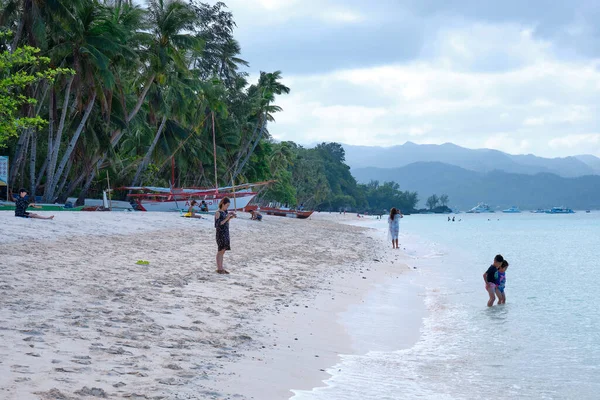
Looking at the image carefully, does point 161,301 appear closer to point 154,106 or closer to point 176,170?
point 154,106

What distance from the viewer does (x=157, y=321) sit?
7.44 metres

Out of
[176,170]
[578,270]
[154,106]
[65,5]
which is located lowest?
[578,270]

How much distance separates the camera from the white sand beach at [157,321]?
201 inches

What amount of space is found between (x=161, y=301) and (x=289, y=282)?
182 inches

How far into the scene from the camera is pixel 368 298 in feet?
41.4

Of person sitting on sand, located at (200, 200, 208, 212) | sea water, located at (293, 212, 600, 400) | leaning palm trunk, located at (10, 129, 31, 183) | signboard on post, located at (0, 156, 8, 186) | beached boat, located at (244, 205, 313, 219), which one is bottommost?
sea water, located at (293, 212, 600, 400)

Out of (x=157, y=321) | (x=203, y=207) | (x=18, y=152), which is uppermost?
(x=18, y=152)

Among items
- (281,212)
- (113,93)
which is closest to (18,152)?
(113,93)

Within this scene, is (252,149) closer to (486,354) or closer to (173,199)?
(173,199)

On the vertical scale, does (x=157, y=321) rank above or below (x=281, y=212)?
below

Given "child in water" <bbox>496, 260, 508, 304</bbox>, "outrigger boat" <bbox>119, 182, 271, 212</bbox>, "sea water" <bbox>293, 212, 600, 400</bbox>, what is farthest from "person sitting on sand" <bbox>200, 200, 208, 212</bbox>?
"child in water" <bbox>496, 260, 508, 304</bbox>

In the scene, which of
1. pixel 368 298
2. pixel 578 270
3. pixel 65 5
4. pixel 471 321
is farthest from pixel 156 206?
pixel 471 321

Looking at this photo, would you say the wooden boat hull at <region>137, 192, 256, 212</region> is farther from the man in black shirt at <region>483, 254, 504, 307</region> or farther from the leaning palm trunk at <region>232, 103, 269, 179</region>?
the man in black shirt at <region>483, 254, 504, 307</region>

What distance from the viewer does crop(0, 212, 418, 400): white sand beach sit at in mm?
5109
